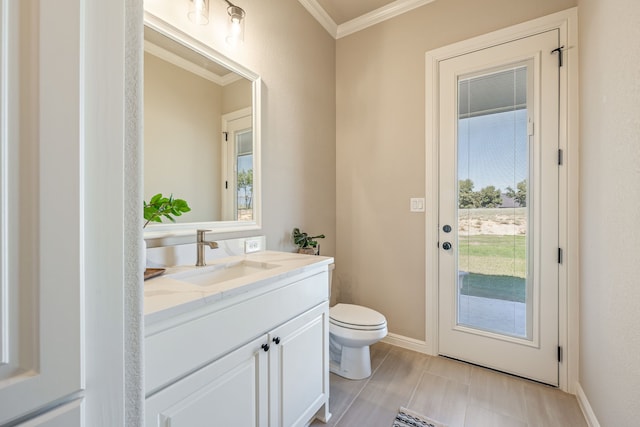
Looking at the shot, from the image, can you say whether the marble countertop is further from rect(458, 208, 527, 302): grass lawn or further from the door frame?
the door frame

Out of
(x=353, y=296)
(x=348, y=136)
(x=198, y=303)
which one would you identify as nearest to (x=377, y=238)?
(x=353, y=296)

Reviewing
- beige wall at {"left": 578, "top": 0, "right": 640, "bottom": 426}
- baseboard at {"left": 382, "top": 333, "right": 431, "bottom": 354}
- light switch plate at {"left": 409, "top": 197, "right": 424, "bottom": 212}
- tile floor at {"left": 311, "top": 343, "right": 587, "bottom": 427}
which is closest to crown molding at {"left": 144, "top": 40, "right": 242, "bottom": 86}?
light switch plate at {"left": 409, "top": 197, "right": 424, "bottom": 212}

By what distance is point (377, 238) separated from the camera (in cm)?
237

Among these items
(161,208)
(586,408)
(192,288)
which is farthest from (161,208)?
(586,408)

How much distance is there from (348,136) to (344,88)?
0.45m

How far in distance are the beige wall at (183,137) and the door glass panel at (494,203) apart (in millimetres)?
1697

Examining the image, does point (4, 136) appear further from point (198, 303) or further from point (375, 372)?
point (375, 372)

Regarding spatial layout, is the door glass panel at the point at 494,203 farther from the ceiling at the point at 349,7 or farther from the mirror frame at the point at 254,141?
the mirror frame at the point at 254,141

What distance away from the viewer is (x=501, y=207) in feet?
6.26

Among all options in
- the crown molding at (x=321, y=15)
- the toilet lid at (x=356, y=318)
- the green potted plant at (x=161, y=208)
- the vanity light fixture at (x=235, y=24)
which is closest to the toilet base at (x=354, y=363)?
the toilet lid at (x=356, y=318)

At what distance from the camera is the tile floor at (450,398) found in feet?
4.90

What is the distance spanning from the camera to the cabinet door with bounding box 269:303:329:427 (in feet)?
3.70

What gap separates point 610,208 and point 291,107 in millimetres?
1873

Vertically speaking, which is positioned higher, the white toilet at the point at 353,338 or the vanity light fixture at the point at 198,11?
the vanity light fixture at the point at 198,11
